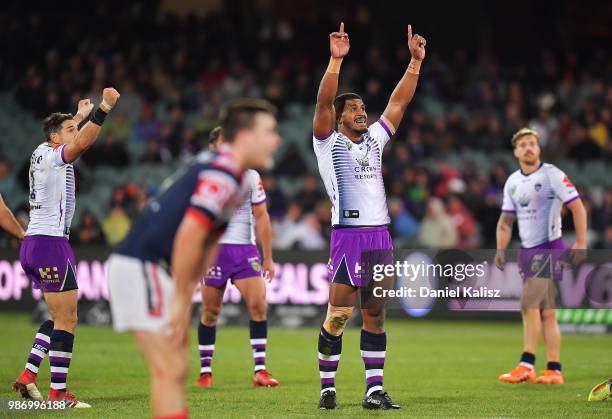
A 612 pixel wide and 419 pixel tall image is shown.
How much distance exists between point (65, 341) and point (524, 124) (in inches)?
679

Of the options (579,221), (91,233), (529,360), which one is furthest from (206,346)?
(91,233)

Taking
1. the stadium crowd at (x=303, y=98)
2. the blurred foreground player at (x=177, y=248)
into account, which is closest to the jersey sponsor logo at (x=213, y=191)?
the blurred foreground player at (x=177, y=248)

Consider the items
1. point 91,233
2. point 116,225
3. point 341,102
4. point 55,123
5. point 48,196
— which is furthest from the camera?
point 116,225

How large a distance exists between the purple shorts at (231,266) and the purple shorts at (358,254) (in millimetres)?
2537

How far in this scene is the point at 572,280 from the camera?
10484 millimetres

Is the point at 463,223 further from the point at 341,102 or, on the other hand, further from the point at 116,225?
the point at 341,102

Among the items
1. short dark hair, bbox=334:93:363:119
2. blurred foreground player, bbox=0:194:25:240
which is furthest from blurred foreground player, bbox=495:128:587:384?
blurred foreground player, bbox=0:194:25:240

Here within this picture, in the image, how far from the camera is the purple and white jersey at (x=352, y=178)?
32.0 ft

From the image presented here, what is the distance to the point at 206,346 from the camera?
1195cm

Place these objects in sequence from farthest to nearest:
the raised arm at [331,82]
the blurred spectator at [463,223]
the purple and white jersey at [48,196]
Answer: the blurred spectator at [463,223], the purple and white jersey at [48,196], the raised arm at [331,82]

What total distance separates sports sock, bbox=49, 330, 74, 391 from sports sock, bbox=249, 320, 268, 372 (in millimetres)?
2526

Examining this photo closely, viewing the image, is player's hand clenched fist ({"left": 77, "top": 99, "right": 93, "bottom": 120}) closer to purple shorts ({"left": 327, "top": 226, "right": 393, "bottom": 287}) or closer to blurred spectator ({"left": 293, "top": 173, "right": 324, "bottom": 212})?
purple shorts ({"left": 327, "top": 226, "right": 393, "bottom": 287})
